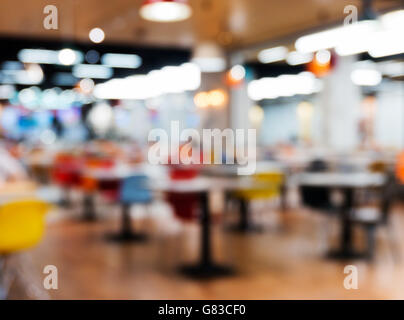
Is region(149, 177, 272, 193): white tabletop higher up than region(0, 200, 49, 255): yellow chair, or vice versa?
region(149, 177, 272, 193): white tabletop

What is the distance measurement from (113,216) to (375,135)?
1292cm

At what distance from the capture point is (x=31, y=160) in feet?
35.8

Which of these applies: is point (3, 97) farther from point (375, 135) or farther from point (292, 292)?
point (292, 292)

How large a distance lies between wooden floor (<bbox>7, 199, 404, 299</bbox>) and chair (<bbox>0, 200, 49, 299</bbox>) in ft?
1.42

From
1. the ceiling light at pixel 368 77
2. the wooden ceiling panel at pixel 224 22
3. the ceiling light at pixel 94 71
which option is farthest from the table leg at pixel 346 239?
the ceiling light at pixel 368 77

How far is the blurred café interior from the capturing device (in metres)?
4.21

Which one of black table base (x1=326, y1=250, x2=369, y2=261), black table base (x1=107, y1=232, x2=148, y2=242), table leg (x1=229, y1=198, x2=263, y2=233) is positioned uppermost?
table leg (x1=229, y1=198, x2=263, y2=233)

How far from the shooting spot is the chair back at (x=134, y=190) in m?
6.26

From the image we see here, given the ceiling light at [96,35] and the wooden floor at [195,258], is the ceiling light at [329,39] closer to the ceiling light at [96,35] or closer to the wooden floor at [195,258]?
the wooden floor at [195,258]

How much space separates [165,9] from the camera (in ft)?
17.6

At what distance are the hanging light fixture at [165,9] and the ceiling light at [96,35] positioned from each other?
2461mm

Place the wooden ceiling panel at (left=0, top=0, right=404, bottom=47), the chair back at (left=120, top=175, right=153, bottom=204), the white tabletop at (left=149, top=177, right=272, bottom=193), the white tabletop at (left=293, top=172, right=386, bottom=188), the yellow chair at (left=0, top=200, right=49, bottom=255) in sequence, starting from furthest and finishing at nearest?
the wooden ceiling panel at (left=0, top=0, right=404, bottom=47) < the chair back at (left=120, top=175, right=153, bottom=204) < the white tabletop at (left=293, top=172, right=386, bottom=188) < the white tabletop at (left=149, top=177, right=272, bottom=193) < the yellow chair at (left=0, top=200, right=49, bottom=255)

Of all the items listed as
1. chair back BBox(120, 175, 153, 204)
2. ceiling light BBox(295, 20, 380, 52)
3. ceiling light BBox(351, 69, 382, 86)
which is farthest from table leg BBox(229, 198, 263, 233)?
ceiling light BBox(351, 69, 382, 86)

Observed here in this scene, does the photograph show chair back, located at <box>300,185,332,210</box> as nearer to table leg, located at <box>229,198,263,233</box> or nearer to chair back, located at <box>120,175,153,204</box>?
table leg, located at <box>229,198,263,233</box>
